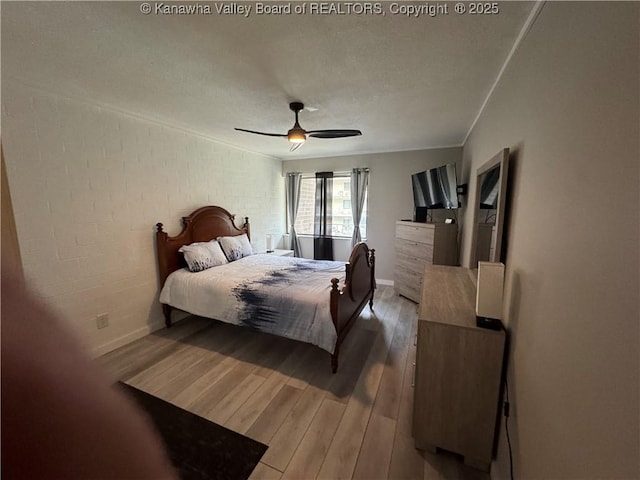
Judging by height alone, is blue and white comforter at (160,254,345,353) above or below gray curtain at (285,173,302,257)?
below

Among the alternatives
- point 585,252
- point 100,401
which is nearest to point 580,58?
point 585,252

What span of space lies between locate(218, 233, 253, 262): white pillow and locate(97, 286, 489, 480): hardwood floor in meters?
0.92

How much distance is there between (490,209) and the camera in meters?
1.83

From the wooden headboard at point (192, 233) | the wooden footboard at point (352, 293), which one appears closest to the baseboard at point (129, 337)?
the wooden headboard at point (192, 233)

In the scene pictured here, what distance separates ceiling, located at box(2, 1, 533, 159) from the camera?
1370 millimetres

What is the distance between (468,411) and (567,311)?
92cm

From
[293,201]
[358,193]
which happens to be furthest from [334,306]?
[293,201]

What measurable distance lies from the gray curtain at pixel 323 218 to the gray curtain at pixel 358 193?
0.45 metres

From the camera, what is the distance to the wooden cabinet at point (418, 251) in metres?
3.49

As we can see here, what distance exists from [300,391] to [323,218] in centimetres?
338

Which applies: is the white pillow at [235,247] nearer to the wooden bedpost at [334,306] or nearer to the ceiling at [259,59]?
the ceiling at [259,59]

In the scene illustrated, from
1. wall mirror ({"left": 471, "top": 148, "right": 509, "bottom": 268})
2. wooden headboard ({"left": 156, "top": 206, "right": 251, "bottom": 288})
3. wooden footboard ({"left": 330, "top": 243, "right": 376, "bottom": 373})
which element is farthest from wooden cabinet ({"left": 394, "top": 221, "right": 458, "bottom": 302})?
wooden headboard ({"left": 156, "top": 206, "right": 251, "bottom": 288})

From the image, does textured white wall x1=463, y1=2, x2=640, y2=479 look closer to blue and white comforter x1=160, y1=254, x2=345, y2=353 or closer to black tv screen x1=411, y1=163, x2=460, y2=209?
blue and white comforter x1=160, y1=254, x2=345, y2=353

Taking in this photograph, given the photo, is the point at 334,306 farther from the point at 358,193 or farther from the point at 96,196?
the point at 358,193
